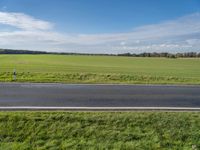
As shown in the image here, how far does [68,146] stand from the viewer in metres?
5.28

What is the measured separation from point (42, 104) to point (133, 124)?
11.4 ft

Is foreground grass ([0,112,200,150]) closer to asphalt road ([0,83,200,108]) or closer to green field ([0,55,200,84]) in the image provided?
asphalt road ([0,83,200,108])

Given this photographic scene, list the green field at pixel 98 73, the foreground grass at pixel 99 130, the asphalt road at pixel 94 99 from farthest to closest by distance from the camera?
the green field at pixel 98 73
the asphalt road at pixel 94 99
the foreground grass at pixel 99 130

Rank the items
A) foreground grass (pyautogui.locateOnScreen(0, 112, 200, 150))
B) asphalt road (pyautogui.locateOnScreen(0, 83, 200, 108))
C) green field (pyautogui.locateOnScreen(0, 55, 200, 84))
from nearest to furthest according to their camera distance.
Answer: foreground grass (pyautogui.locateOnScreen(0, 112, 200, 150))
asphalt road (pyautogui.locateOnScreen(0, 83, 200, 108))
green field (pyautogui.locateOnScreen(0, 55, 200, 84))

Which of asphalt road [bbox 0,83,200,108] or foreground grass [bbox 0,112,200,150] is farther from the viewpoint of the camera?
asphalt road [bbox 0,83,200,108]

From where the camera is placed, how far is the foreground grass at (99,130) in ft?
17.8

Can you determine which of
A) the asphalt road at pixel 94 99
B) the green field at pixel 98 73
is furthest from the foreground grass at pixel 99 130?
the green field at pixel 98 73

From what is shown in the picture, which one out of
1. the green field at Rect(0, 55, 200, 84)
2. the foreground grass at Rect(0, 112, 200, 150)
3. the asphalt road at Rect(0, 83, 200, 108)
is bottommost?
the foreground grass at Rect(0, 112, 200, 150)

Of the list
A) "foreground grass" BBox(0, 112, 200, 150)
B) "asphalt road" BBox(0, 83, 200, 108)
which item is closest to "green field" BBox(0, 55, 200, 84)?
"asphalt road" BBox(0, 83, 200, 108)

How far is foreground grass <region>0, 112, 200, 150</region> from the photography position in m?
5.43

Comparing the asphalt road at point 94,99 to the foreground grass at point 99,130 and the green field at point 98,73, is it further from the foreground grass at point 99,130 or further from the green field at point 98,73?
the green field at point 98,73

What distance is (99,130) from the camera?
6.03m

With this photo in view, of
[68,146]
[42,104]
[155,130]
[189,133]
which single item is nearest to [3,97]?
[42,104]

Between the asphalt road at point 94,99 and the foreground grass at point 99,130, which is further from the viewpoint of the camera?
the asphalt road at point 94,99
